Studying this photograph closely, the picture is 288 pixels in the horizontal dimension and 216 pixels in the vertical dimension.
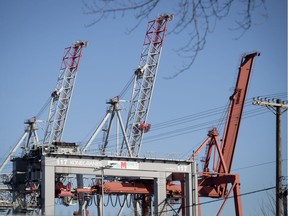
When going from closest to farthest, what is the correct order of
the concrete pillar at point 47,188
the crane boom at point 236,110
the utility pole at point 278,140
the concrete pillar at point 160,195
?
the utility pole at point 278,140 → the concrete pillar at point 47,188 → the concrete pillar at point 160,195 → the crane boom at point 236,110

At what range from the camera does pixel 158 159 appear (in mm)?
58938

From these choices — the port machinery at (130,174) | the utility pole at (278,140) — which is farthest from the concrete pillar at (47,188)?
the utility pole at (278,140)

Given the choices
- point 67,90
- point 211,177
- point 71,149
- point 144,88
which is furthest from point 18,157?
point 67,90

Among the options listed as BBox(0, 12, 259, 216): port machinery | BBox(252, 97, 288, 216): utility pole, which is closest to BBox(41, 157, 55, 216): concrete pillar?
BBox(0, 12, 259, 216): port machinery

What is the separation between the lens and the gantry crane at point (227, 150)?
62875 millimetres

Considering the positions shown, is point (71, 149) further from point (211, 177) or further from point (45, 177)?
point (211, 177)

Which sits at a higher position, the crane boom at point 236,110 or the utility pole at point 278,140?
the crane boom at point 236,110

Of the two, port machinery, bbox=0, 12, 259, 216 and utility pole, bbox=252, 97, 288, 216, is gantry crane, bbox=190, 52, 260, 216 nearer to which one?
port machinery, bbox=0, 12, 259, 216

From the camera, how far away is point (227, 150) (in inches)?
2682

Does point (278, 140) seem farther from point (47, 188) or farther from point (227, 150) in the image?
point (227, 150)

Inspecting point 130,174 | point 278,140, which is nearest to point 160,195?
point 130,174

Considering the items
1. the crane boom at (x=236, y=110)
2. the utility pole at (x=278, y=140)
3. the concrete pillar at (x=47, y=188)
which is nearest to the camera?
the utility pole at (x=278, y=140)

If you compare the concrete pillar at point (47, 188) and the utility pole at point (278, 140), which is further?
the concrete pillar at point (47, 188)

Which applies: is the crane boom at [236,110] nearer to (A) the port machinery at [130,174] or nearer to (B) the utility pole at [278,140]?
(A) the port machinery at [130,174]
